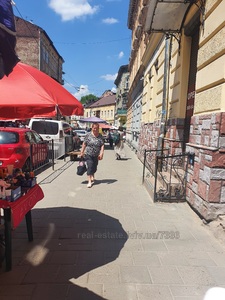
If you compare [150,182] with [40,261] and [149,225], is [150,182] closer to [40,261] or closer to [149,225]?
[149,225]

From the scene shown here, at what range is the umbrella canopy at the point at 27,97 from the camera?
3100mm

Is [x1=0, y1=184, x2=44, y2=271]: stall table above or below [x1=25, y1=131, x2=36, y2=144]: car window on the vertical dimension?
below

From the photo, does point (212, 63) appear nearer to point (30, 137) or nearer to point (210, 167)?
point (210, 167)

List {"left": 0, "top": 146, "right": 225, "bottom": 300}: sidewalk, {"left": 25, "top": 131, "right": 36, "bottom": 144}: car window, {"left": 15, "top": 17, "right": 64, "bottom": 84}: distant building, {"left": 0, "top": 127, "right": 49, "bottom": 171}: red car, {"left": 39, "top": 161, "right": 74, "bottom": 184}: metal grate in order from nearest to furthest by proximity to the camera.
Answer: {"left": 0, "top": 146, "right": 225, "bottom": 300}: sidewalk → {"left": 0, "top": 127, "right": 49, "bottom": 171}: red car → {"left": 39, "top": 161, "right": 74, "bottom": 184}: metal grate → {"left": 25, "top": 131, "right": 36, "bottom": 144}: car window → {"left": 15, "top": 17, "right": 64, "bottom": 84}: distant building

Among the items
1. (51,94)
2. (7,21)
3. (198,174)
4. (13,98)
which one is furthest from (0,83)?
(198,174)

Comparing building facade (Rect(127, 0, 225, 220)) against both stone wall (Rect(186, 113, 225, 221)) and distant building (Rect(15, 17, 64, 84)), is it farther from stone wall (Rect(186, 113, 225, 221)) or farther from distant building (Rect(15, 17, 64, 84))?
distant building (Rect(15, 17, 64, 84))

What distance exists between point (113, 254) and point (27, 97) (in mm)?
2279

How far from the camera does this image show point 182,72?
23.1ft

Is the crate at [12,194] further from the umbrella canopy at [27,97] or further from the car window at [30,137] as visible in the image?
the car window at [30,137]

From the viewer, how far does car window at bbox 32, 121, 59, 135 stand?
1383 cm

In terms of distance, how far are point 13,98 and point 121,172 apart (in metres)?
7.40

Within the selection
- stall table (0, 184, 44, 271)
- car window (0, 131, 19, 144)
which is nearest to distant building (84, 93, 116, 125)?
car window (0, 131, 19, 144)

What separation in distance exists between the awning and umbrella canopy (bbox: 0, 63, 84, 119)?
3.58 m

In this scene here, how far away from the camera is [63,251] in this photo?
12.2ft
